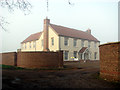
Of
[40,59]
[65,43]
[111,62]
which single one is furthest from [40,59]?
[65,43]

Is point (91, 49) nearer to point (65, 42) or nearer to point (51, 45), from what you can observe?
point (65, 42)

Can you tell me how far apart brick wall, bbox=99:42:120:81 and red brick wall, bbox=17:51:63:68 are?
8.88 metres

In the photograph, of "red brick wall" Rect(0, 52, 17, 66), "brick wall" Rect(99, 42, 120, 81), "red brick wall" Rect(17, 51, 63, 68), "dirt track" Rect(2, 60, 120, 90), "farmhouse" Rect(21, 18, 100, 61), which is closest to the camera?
"dirt track" Rect(2, 60, 120, 90)

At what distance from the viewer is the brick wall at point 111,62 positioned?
8180mm

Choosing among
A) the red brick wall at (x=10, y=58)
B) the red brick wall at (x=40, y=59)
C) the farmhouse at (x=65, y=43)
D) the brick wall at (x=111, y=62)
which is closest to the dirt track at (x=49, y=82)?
the brick wall at (x=111, y=62)

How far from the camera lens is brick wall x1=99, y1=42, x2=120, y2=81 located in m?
8.18

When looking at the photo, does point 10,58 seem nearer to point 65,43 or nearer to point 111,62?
point 65,43

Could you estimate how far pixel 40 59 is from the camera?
16.9 meters

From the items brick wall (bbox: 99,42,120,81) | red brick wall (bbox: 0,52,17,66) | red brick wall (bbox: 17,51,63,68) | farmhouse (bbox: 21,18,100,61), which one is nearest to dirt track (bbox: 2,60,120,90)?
brick wall (bbox: 99,42,120,81)

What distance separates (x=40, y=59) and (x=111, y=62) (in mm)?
10379

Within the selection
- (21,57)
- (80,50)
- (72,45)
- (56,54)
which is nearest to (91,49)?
(80,50)

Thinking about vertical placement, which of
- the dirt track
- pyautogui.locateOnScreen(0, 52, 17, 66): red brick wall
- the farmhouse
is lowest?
the dirt track

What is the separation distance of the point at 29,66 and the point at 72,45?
15.8 metres

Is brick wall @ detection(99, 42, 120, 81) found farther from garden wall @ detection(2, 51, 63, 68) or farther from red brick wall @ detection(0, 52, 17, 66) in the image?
red brick wall @ detection(0, 52, 17, 66)
